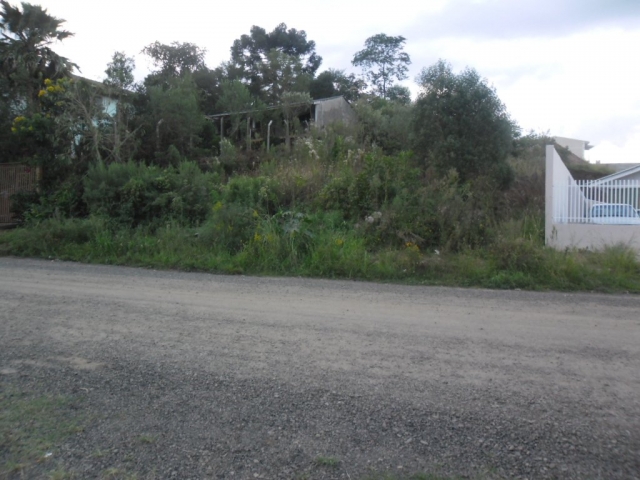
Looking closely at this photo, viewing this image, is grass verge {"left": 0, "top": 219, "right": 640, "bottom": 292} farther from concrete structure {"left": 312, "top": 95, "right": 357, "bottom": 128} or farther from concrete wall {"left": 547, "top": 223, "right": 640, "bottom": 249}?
concrete structure {"left": 312, "top": 95, "right": 357, "bottom": 128}

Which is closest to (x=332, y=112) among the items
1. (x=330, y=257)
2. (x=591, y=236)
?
(x=591, y=236)

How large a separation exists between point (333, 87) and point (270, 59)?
537 cm

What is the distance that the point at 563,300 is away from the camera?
9273 mm

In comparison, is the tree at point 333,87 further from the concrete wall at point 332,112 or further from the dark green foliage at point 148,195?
the dark green foliage at point 148,195

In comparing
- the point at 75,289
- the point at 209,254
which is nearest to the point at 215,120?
the point at 209,254

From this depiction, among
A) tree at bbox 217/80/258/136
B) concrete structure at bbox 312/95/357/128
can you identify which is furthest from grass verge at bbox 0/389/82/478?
concrete structure at bbox 312/95/357/128

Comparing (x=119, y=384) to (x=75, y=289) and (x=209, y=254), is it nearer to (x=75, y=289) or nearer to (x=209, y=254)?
(x=75, y=289)

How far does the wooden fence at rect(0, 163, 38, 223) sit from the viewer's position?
20.5m

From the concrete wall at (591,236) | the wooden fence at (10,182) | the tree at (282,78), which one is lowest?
the concrete wall at (591,236)

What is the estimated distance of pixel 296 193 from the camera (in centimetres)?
1723

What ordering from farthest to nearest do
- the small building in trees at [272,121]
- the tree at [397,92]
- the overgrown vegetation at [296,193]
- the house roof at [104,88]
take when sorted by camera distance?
the tree at [397,92] < the small building in trees at [272,121] < the house roof at [104,88] < the overgrown vegetation at [296,193]

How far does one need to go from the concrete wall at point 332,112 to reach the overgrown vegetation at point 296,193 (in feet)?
12.5

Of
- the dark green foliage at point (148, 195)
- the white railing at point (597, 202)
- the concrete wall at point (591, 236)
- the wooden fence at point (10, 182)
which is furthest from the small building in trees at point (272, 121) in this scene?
the concrete wall at point (591, 236)

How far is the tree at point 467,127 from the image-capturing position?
16391 mm
